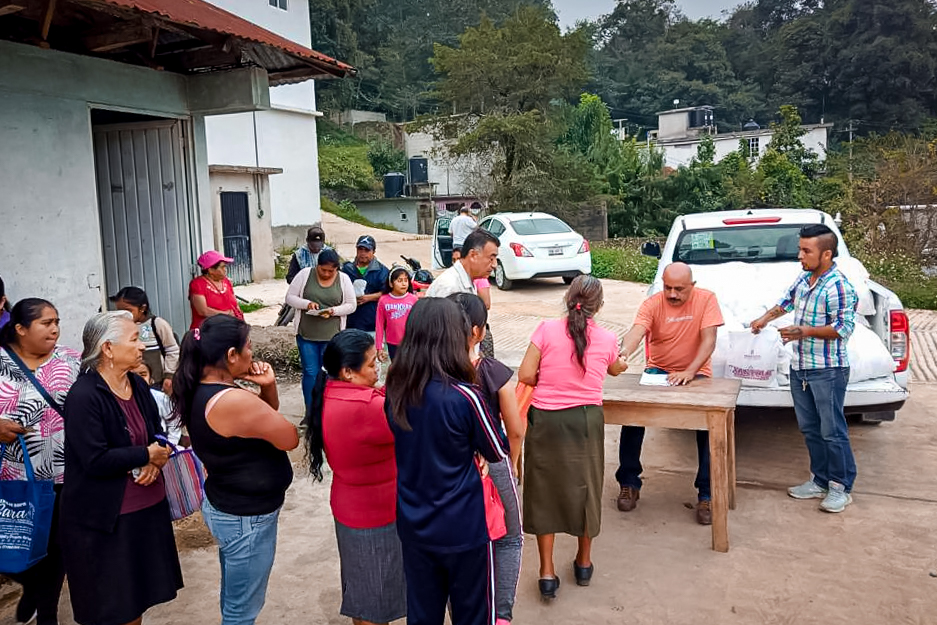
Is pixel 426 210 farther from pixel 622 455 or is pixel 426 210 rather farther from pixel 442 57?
pixel 622 455

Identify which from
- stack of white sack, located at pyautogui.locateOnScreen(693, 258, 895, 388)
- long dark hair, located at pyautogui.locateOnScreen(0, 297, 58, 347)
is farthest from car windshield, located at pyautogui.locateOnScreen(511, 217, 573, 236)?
long dark hair, located at pyautogui.locateOnScreen(0, 297, 58, 347)

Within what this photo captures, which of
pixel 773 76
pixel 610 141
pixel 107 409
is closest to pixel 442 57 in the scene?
pixel 610 141

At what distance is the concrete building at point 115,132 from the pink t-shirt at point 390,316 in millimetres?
2208

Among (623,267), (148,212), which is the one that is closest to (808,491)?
(148,212)

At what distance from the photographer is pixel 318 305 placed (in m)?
6.36

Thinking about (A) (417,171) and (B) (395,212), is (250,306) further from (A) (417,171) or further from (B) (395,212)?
(A) (417,171)

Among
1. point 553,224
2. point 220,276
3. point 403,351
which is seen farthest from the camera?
point 553,224

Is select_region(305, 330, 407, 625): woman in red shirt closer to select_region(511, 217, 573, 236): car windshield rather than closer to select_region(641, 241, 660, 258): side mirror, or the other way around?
select_region(641, 241, 660, 258): side mirror

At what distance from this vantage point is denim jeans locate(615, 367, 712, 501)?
4660mm

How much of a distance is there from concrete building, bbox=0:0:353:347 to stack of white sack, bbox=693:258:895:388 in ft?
13.0

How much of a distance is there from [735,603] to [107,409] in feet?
9.80

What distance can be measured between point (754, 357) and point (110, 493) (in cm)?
403

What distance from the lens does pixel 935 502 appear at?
4762 millimetres

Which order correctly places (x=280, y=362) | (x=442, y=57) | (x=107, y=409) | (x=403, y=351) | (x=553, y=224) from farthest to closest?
(x=442, y=57), (x=553, y=224), (x=280, y=362), (x=107, y=409), (x=403, y=351)
